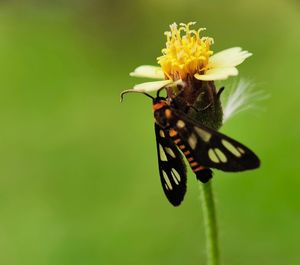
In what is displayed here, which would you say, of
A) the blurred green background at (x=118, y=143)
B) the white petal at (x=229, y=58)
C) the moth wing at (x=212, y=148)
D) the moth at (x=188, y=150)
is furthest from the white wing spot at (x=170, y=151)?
the blurred green background at (x=118, y=143)

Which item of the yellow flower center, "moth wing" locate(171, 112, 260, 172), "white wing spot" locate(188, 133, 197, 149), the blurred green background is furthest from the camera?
the blurred green background

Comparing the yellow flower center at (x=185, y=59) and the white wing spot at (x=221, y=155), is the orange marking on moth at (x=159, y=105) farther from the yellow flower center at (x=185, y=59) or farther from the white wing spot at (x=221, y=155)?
the white wing spot at (x=221, y=155)

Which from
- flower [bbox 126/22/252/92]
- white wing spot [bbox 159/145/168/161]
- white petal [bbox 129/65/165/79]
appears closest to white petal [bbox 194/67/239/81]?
flower [bbox 126/22/252/92]

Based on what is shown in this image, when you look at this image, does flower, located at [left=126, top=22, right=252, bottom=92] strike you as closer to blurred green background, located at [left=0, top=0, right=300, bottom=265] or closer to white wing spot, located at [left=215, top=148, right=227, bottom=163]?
white wing spot, located at [left=215, top=148, right=227, bottom=163]

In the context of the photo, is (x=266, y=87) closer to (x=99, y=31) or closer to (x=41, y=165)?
(x=41, y=165)

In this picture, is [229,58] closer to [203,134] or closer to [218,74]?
[218,74]

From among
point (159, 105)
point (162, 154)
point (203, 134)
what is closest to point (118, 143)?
point (162, 154)

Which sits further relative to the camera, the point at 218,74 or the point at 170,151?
the point at 170,151

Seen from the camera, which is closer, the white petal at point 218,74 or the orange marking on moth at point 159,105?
the white petal at point 218,74
